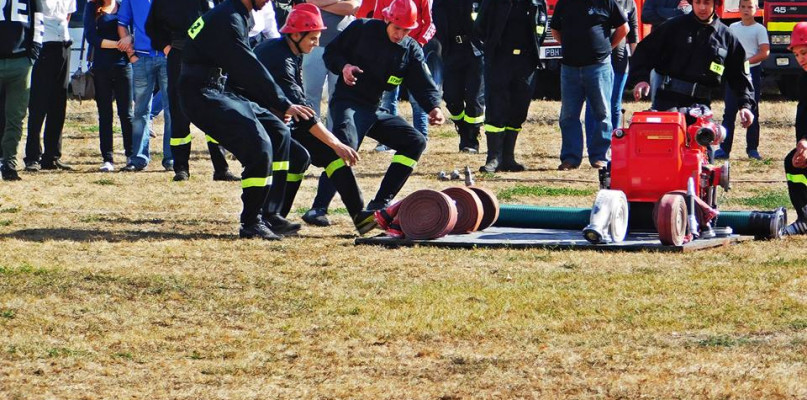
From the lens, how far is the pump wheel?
976 cm

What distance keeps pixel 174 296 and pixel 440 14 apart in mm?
8966

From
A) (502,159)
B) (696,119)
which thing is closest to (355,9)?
(502,159)

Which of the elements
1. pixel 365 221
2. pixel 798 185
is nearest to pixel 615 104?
pixel 798 185

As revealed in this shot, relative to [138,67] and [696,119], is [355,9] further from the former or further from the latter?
[696,119]

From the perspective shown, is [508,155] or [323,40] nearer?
[508,155]

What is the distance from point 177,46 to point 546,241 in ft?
16.5

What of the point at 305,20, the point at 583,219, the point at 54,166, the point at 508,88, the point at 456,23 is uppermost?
the point at 305,20

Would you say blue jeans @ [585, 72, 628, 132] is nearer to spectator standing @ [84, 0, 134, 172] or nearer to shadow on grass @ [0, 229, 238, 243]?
spectator standing @ [84, 0, 134, 172]

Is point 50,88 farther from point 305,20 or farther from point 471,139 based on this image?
point 305,20

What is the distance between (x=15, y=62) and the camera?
1414cm

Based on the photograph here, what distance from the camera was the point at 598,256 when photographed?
9719 millimetres

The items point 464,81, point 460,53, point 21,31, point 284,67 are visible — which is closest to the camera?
point 284,67

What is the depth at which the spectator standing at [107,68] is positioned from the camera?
15.4 m

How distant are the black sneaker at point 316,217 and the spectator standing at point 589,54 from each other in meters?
4.20
